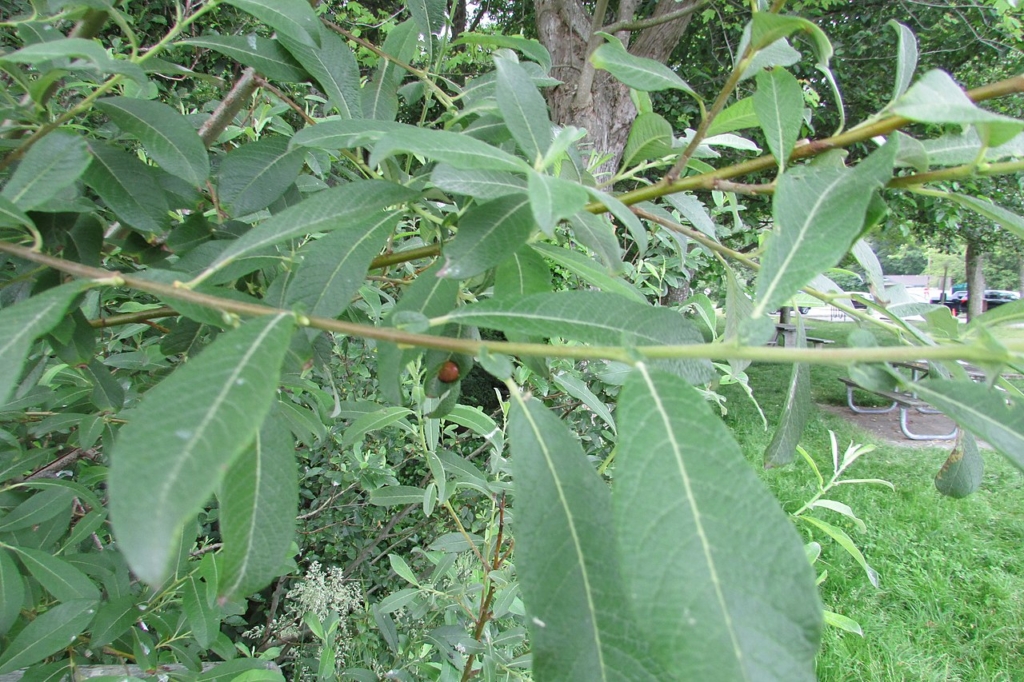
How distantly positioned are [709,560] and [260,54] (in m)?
0.90

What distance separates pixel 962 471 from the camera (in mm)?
758

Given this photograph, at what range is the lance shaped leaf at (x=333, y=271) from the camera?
66 centimetres

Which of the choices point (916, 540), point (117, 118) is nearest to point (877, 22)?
point (916, 540)

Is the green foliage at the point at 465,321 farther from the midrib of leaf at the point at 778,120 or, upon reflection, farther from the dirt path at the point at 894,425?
the dirt path at the point at 894,425

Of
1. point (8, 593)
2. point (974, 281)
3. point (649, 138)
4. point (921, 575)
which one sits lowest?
point (974, 281)

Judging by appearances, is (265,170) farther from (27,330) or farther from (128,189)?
(27,330)

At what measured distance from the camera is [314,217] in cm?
62

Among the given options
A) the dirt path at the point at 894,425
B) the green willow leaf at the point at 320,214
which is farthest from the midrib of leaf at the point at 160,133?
the dirt path at the point at 894,425

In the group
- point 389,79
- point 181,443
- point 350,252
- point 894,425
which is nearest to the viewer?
→ point 181,443

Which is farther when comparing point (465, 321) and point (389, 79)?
point (389, 79)

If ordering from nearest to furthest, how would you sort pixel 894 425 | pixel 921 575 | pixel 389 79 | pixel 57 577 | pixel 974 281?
pixel 389 79
pixel 57 577
pixel 921 575
pixel 894 425
pixel 974 281

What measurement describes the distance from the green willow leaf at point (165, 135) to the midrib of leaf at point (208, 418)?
429mm

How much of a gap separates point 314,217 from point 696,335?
42 cm

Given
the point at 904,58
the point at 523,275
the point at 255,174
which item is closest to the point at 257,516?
the point at 523,275
